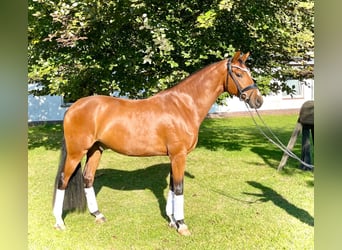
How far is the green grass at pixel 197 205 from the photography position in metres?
3.24

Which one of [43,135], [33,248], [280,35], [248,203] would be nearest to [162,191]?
[248,203]

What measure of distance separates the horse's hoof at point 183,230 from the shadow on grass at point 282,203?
1290 millimetres

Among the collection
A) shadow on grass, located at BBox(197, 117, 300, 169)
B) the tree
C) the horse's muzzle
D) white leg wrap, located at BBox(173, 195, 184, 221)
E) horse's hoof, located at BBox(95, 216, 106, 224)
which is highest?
the tree

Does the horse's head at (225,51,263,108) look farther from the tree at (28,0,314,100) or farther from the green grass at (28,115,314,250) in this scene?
the tree at (28,0,314,100)

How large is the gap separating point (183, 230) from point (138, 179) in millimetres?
2214

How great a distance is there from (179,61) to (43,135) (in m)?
6.24

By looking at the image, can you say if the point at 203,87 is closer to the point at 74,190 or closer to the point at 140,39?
the point at 74,190

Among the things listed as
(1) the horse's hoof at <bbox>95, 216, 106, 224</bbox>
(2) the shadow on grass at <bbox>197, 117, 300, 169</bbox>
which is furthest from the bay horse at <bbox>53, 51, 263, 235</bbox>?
(2) the shadow on grass at <bbox>197, 117, 300, 169</bbox>

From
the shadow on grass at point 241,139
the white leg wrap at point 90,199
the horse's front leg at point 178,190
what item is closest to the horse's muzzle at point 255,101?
the horse's front leg at point 178,190

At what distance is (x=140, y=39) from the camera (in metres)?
5.30

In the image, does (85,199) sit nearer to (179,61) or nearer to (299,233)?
(299,233)

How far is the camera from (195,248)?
3094 mm

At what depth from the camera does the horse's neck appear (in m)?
3.38

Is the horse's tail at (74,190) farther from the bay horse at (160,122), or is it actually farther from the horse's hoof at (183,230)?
the horse's hoof at (183,230)
